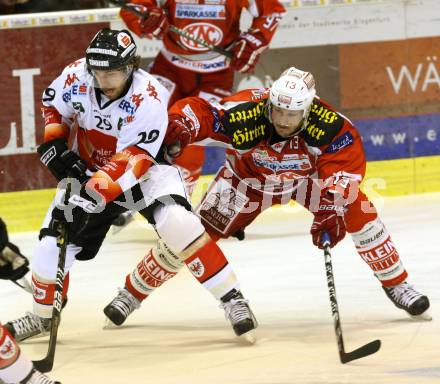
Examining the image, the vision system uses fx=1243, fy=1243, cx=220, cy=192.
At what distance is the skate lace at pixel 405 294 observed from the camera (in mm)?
5082

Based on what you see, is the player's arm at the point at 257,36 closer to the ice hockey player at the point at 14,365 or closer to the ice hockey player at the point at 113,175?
the ice hockey player at the point at 113,175

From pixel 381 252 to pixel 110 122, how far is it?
121 centimetres

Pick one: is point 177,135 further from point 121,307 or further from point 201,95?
point 201,95

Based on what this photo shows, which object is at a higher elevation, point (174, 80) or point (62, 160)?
point (62, 160)

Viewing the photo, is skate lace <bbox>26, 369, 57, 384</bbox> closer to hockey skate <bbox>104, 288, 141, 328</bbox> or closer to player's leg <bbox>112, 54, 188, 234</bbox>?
hockey skate <bbox>104, 288, 141, 328</bbox>

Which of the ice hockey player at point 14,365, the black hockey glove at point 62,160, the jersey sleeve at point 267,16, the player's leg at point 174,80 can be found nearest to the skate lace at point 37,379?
the ice hockey player at point 14,365

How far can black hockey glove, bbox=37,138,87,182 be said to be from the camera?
4.89m

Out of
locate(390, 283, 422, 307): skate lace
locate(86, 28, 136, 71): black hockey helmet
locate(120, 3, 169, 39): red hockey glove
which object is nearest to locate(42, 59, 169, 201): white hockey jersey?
locate(86, 28, 136, 71): black hockey helmet

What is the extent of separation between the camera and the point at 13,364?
12.4 ft

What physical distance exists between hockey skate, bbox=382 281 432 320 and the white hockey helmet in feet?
2.78

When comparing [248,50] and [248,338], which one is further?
[248,50]

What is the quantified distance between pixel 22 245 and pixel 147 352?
7.15 ft

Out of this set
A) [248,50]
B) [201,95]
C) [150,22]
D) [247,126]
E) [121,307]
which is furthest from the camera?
[201,95]

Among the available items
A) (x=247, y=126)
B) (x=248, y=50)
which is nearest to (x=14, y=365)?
(x=247, y=126)
